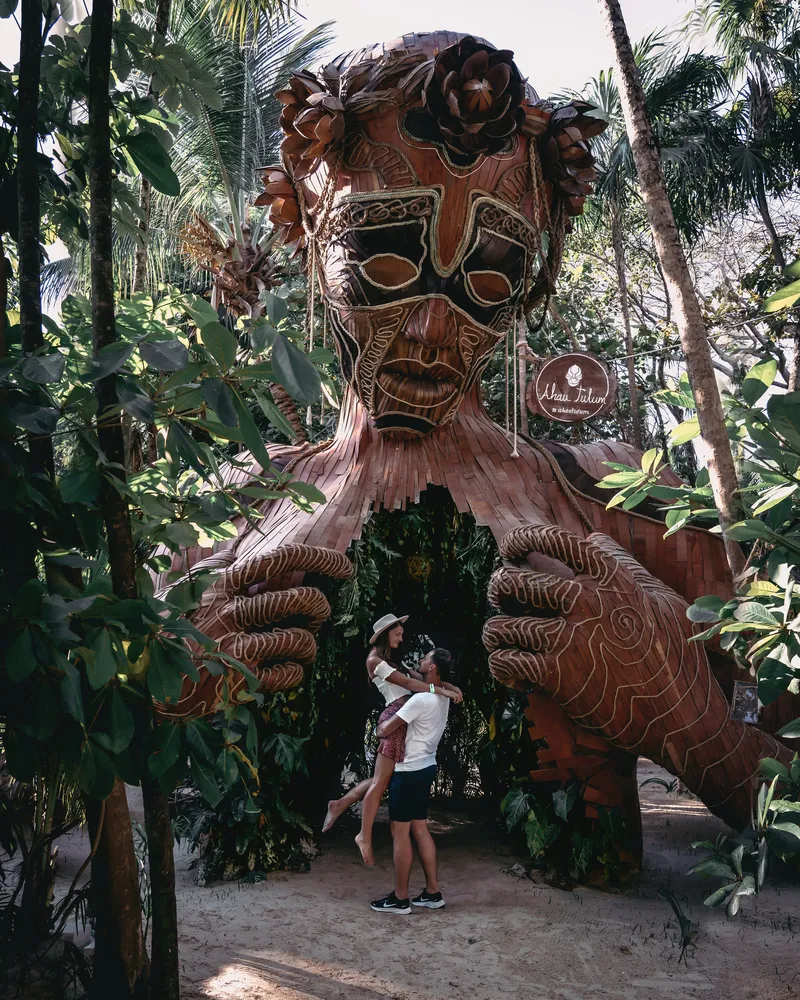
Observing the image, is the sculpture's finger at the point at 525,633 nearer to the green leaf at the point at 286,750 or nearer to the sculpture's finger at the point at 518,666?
the sculpture's finger at the point at 518,666

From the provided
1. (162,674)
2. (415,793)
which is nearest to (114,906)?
(162,674)

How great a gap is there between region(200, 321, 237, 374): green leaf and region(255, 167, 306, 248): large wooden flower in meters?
3.14

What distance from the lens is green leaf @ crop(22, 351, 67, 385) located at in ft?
6.59

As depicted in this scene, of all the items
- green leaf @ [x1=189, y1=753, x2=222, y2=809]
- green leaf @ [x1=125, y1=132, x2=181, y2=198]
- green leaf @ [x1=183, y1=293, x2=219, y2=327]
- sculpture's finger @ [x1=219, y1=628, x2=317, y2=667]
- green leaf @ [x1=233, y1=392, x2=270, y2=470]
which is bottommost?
green leaf @ [x1=189, y1=753, x2=222, y2=809]

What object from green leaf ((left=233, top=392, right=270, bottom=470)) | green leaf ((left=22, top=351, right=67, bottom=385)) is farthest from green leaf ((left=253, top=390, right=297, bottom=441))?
green leaf ((left=22, top=351, right=67, bottom=385))

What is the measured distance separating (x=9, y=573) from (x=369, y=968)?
2.15 meters

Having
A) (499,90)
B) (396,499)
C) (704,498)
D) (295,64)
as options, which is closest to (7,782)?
(396,499)

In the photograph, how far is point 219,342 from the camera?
7.23 feet

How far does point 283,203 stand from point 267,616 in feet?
7.43

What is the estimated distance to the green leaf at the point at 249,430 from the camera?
7.15 feet

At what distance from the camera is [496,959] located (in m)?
3.74

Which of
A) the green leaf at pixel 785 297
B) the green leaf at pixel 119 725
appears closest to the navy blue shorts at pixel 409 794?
the green leaf at pixel 119 725

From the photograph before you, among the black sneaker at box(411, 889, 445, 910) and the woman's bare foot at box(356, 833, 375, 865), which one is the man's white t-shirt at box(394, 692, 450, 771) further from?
the black sneaker at box(411, 889, 445, 910)

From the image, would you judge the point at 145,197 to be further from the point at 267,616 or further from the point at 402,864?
the point at 402,864
